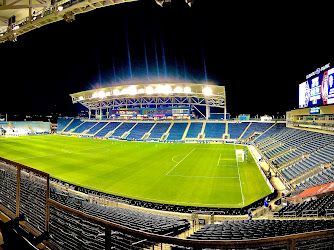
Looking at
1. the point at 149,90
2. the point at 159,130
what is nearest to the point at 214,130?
the point at 159,130

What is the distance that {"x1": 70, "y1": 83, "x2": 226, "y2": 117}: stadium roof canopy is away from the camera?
166 ft

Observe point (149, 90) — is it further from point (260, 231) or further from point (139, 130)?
point (260, 231)

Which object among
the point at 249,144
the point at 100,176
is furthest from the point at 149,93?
the point at 100,176

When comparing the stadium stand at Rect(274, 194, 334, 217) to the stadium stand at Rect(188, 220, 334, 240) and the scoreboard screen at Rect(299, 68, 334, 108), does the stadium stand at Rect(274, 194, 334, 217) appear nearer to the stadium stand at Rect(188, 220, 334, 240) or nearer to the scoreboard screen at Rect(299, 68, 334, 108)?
the stadium stand at Rect(188, 220, 334, 240)

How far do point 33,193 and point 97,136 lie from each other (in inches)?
2287

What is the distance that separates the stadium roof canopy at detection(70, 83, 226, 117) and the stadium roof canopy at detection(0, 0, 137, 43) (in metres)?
43.1

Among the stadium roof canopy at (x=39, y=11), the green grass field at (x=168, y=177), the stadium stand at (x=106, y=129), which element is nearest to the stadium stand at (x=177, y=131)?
the stadium stand at (x=106, y=129)

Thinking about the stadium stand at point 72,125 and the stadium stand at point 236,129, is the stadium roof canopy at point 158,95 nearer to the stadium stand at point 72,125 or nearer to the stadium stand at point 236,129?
the stadium stand at point 236,129

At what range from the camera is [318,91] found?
23.5 m

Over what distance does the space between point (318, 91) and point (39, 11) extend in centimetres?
2888

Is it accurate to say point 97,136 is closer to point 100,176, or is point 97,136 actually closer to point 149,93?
point 149,93

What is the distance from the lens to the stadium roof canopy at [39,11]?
236 inches

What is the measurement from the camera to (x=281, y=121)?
1834 inches

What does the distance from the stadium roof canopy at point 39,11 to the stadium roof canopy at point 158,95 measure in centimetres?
4306
